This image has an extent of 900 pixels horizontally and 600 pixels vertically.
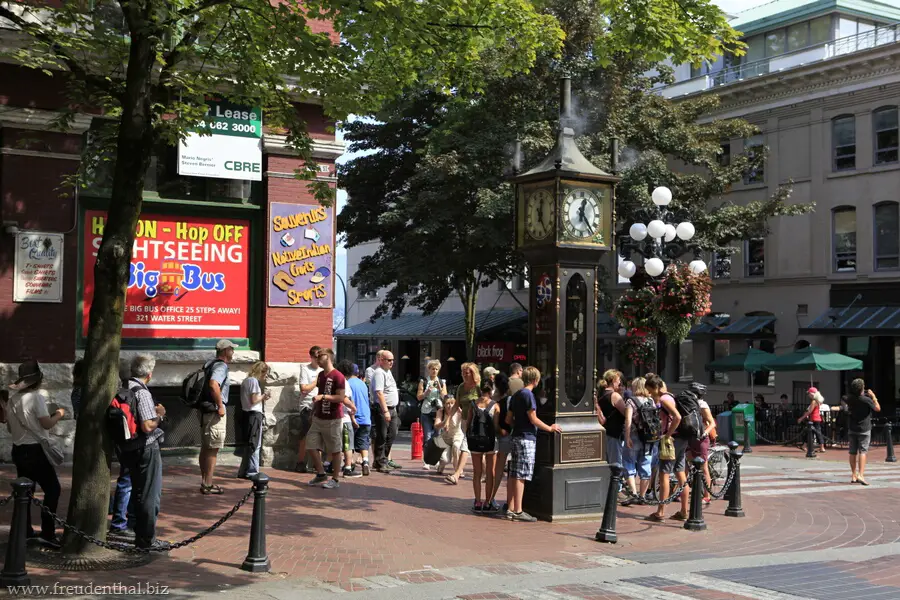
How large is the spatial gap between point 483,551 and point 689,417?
3753mm

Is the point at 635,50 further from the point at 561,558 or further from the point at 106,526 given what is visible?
the point at 106,526

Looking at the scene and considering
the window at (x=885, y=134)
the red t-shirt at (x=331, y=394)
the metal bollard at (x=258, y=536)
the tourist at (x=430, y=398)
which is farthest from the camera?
the window at (x=885, y=134)

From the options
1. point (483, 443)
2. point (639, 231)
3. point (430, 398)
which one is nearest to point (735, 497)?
point (483, 443)

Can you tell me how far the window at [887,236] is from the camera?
30.8 m

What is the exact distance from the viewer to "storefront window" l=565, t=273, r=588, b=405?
11914 millimetres

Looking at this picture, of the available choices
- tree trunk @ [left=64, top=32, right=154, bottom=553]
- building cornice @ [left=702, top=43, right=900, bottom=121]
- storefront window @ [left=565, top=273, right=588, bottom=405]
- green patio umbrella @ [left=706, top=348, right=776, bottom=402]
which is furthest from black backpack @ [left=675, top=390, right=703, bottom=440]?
building cornice @ [left=702, top=43, right=900, bottom=121]

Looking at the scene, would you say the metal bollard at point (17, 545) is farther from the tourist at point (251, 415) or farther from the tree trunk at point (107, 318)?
the tourist at point (251, 415)

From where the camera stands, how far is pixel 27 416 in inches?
341

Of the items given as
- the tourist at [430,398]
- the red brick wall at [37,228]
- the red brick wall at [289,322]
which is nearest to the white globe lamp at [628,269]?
the tourist at [430,398]

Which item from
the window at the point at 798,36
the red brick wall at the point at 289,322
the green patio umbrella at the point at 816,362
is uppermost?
the window at the point at 798,36

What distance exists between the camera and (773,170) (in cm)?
3409

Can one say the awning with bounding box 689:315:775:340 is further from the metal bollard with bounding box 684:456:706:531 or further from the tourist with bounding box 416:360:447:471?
the metal bollard with bounding box 684:456:706:531

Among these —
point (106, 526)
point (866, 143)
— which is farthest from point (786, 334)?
point (106, 526)

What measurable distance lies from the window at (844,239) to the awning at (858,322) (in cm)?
154
